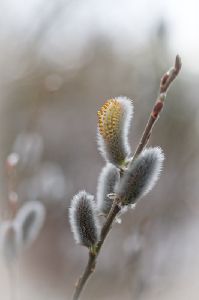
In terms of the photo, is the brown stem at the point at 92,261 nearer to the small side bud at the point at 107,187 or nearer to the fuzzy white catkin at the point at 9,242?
the small side bud at the point at 107,187

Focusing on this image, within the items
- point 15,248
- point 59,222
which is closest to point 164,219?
point 15,248

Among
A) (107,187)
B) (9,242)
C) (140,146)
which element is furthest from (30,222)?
(140,146)

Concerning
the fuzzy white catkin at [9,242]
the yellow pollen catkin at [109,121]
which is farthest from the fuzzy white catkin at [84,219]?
the fuzzy white catkin at [9,242]

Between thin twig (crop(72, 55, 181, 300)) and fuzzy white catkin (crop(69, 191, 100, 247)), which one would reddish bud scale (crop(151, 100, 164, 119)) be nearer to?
thin twig (crop(72, 55, 181, 300))

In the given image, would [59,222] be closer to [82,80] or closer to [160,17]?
[160,17]

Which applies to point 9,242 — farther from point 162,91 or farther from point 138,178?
point 162,91
